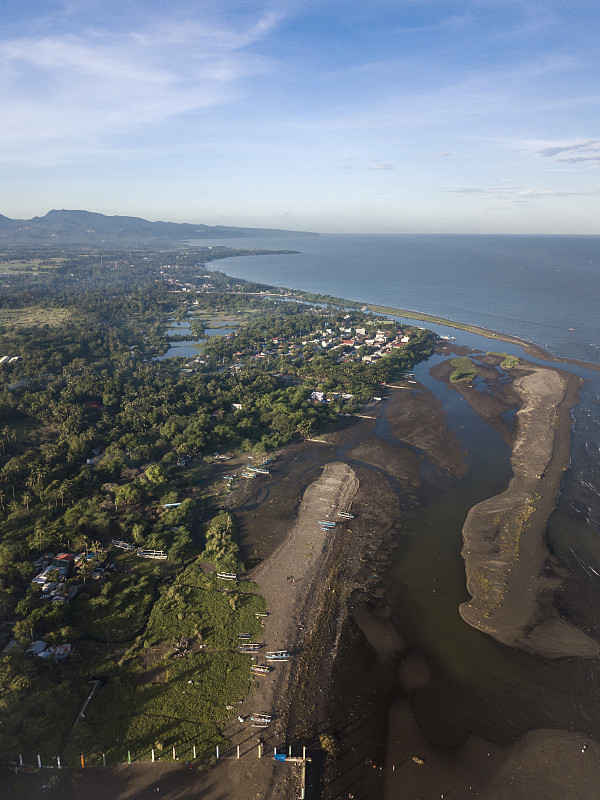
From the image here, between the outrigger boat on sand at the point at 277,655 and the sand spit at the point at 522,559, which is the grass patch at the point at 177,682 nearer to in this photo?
the outrigger boat on sand at the point at 277,655

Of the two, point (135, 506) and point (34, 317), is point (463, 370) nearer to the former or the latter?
point (135, 506)

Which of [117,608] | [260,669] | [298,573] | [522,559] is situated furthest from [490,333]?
[117,608]

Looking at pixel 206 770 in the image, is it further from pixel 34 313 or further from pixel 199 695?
pixel 34 313

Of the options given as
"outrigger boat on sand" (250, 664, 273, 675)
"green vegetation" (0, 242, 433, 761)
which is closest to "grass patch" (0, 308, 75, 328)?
"green vegetation" (0, 242, 433, 761)

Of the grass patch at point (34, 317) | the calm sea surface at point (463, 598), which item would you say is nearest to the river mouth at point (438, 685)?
the calm sea surface at point (463, 598)

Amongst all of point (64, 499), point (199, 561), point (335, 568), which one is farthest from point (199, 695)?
point (64, 499)

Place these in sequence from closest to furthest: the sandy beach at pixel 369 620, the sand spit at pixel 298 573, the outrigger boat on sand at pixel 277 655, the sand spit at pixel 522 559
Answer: the sandy beach at pixel 369 620
the outrigger boat on sand at pixel 277 655
the sand spit at pixel 298 573
the sand spit at pixel 522 559

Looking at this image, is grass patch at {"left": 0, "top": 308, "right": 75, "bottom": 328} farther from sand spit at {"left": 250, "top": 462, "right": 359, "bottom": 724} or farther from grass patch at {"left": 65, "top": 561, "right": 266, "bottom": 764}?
grass patch at {"left": 65, "top": 561, "right": 266, "bottom": 764}

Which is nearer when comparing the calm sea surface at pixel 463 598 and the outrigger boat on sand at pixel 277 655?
the calm sea surface at pixel 463 598
